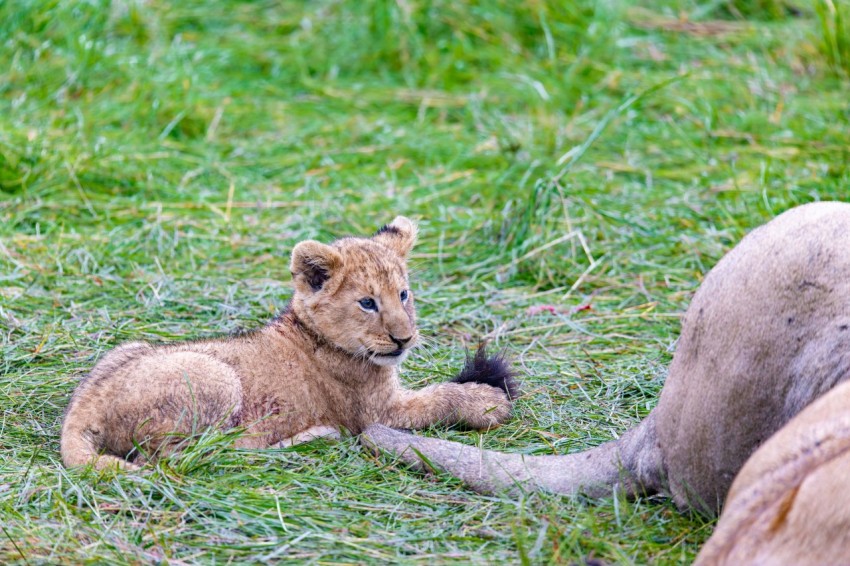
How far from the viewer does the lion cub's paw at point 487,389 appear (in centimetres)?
526

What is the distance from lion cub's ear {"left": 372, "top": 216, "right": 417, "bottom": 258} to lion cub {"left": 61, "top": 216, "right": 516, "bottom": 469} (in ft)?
0.08

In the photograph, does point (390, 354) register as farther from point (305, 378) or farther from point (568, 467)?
point (568, 467)

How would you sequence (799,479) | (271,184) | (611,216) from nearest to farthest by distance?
(799,479) < (611,216) < (271,184)

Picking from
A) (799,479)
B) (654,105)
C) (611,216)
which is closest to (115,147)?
(611,216)

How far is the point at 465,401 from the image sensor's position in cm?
527

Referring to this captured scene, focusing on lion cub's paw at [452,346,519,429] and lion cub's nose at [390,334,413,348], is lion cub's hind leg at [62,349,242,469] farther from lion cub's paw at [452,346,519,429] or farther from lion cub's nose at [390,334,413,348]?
lion cub's paw at [452,346,519,429]

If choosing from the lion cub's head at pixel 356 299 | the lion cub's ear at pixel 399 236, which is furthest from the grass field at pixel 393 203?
the lion cub's ear at pixel 399 236

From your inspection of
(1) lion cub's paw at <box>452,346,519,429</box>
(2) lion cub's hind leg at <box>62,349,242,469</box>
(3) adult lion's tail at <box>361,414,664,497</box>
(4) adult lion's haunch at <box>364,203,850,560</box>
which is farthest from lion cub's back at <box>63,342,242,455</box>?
(4) adult lion's haunch at <box>364,203,850,560</box>

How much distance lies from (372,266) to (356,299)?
0.17 m

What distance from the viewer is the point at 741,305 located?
3918 mm

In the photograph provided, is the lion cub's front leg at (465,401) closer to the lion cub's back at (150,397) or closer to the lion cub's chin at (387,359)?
the lion cub's chin at (387,359)

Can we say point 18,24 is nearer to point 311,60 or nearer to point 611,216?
point 311,60

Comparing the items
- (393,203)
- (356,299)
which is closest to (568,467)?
(356,299)

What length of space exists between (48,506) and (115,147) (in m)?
4.52
